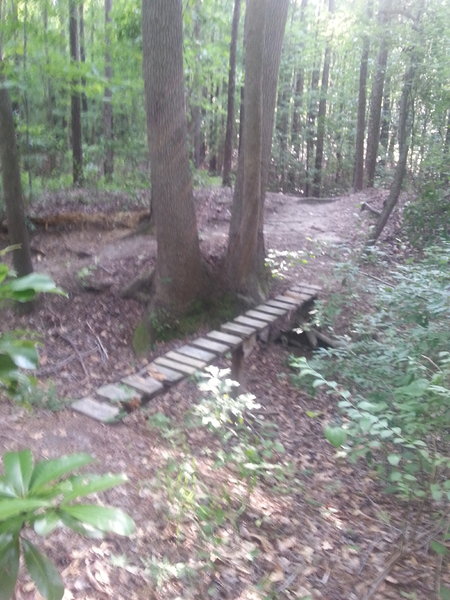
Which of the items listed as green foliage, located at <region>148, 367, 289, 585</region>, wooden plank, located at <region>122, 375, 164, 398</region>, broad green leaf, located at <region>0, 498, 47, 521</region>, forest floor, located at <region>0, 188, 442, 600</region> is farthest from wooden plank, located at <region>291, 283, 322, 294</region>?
broad green leaf, located at <region>0, 498, 47, 521</region>

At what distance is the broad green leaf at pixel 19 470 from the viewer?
156 centimetres

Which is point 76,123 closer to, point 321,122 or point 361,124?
point 361,124

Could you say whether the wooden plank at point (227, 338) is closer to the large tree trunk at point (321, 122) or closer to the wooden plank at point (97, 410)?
the wooden plank at point (97, 410)

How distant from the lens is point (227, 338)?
5.41 metres

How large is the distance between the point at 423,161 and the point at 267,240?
3.85 meters

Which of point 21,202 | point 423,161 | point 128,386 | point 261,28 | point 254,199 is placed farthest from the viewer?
point 423,161

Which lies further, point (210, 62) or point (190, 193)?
point (210, 62)

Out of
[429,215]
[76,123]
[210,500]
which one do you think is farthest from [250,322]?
[76,123]

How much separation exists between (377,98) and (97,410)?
14.0 m

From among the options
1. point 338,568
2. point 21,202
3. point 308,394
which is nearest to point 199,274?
point 308,394

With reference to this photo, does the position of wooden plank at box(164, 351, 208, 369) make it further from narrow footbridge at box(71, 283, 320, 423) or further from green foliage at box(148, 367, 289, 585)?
green foliage at box(148, 367, 289, 585)

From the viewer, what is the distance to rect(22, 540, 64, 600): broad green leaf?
60.1 inches

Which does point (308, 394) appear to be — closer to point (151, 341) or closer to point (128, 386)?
point (151, 341)

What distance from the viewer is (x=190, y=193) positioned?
6.86m
